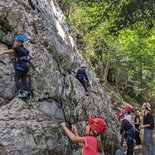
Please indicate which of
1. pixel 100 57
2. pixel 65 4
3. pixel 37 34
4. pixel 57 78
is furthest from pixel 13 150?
pixel 100 57

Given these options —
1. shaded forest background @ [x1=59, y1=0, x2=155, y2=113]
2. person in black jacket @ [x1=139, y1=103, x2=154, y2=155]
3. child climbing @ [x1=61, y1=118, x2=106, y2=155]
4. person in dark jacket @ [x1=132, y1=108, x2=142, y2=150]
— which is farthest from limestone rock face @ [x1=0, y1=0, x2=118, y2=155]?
shaded forest background @ [x1=59, y1=0, x2=155, y2=113]

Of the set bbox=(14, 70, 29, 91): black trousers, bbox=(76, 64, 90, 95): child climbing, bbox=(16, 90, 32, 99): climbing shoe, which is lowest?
bbox=(16, 90, 32, 99): climbing shoe

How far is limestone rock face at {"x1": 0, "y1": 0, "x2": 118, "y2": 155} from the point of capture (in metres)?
7.77

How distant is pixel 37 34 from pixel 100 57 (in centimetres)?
1834

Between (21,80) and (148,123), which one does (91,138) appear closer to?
(21,80)

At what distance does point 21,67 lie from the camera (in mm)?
8312

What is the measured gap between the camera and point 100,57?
1121 inches

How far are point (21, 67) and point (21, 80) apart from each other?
441 mm

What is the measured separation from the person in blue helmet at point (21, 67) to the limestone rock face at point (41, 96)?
272 mm

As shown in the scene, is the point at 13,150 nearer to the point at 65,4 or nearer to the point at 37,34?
the point at 37,34

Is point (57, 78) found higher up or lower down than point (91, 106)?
higher up

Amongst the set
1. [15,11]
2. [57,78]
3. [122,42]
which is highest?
[122,42]

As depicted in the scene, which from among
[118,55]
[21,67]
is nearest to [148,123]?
[21,67]

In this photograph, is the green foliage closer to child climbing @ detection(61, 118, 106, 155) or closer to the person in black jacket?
the person in black jacket
